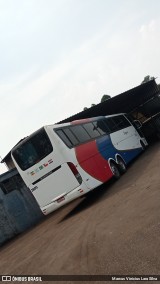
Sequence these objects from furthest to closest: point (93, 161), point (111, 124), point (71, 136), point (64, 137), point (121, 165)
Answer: point (111, 124) < point (121, 165) < point (93, 161) < point (71, 136) < point (64, 137)

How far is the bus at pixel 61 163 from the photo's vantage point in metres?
11.7

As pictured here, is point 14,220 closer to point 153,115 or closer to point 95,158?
point 95,158

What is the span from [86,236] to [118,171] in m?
7.03

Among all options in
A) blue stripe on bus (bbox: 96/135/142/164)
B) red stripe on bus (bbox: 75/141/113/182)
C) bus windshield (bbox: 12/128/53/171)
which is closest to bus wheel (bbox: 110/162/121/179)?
blue stripe on bus (bbox: 96/135/142/164)

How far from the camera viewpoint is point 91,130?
14.4 meters

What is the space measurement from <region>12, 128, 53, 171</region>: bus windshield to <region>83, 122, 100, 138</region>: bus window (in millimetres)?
2506

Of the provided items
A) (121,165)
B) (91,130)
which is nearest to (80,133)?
(91,130)

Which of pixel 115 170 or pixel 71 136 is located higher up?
pixel 71 136

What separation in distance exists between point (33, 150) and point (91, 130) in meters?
3.06

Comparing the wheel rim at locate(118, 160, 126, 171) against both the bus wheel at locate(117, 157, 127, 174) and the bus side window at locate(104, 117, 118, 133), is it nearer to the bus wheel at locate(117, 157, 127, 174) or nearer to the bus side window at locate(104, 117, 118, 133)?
the bus wheel at locate(117, 157, 127, 174)

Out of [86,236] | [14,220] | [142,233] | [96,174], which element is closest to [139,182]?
[96,174]

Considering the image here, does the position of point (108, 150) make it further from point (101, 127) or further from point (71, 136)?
point (71, 136)

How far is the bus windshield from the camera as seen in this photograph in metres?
11.9

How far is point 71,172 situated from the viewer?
460 inches
